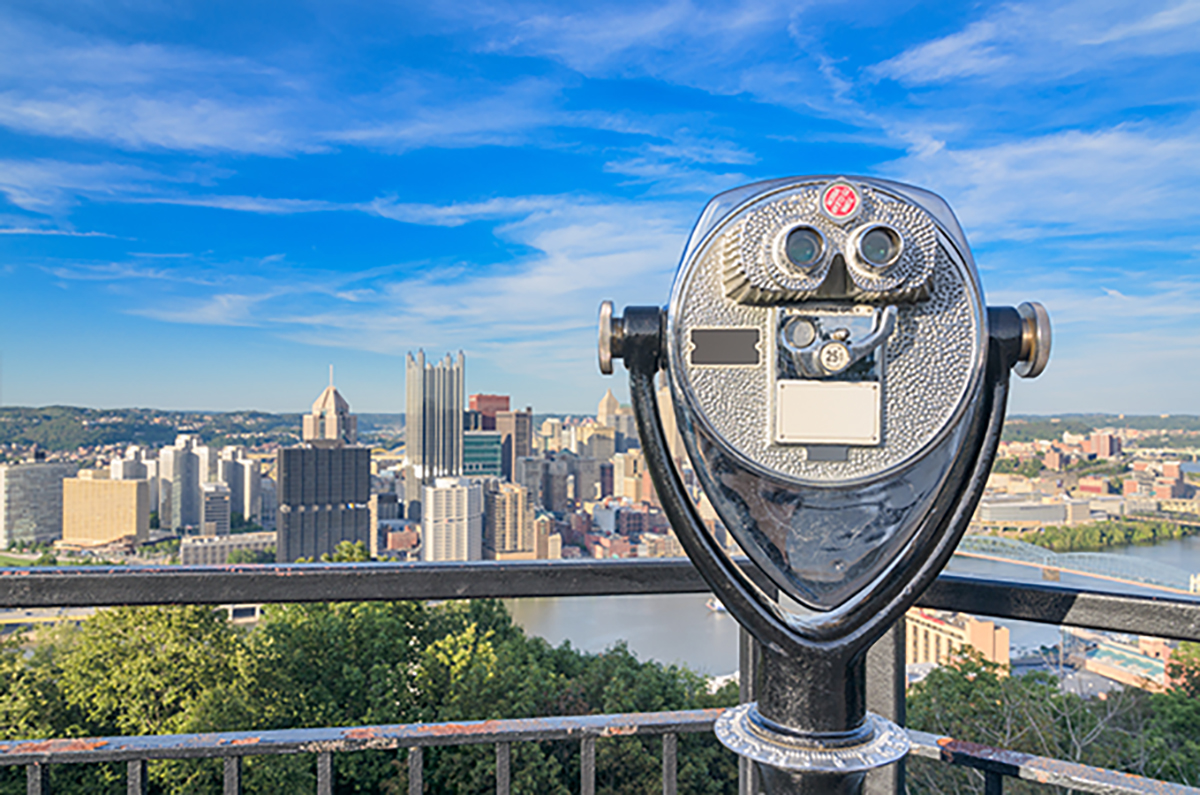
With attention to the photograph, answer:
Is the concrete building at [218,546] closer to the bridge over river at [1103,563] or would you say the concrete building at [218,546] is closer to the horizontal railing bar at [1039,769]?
the bridge over river at [1103,563]

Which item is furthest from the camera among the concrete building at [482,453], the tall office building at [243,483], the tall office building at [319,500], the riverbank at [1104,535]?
the concrete building at [482,453]

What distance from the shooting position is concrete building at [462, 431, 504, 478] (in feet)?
104

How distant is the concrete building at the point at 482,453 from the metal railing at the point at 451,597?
98.8ft

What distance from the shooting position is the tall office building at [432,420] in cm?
3180

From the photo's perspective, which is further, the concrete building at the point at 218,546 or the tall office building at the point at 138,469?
the tall office building at the point at 138,469

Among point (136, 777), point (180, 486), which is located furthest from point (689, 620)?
point (180, 486)

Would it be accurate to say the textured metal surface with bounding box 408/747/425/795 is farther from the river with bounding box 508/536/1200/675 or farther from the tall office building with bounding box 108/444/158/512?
the tall office building with bounding box 108/444/158/512

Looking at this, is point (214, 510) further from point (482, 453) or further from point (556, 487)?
point (556, 487)

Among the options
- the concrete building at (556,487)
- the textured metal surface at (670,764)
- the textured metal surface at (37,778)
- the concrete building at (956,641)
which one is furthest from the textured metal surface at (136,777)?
the concrete building at (556,487)

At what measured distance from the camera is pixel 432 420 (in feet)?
111

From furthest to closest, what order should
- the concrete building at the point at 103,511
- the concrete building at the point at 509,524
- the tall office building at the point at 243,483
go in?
the tall office building at the point at 243,483, the concrete building at the point at 103,511, the concrete building at the point at 509,524

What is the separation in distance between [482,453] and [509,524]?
12.5 m

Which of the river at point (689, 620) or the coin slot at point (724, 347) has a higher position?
the coin slot at point (724, 347)

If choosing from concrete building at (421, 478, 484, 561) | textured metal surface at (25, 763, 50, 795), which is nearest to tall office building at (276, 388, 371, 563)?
concrete building at (421, 478, 484, 561)
